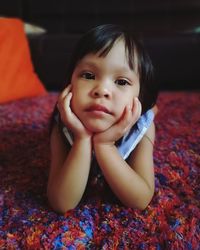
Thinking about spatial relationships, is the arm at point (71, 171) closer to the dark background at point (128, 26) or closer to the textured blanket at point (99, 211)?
the textured blanket at point (99, 211)

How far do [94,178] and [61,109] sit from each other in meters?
0.19

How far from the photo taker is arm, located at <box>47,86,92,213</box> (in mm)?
600

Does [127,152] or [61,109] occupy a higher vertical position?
[61,109]

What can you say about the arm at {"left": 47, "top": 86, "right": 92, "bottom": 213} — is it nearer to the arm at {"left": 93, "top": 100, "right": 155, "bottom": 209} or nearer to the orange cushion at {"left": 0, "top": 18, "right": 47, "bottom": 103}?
the arm at {"left": 93, "top": 100, "right": 155, "bottom": 209}

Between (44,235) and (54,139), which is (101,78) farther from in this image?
(44,235)

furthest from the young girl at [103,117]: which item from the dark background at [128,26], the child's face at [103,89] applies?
the dark background at [128,26]

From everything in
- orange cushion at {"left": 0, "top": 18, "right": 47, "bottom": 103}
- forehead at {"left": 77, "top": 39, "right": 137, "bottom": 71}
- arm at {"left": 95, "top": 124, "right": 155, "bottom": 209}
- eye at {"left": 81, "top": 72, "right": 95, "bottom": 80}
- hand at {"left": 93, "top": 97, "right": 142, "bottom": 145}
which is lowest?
orange cushion at {"left": 0, "top": 18, "right": 47, "bottom": 103}

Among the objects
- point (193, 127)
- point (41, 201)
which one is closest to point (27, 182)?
point (41, 201)

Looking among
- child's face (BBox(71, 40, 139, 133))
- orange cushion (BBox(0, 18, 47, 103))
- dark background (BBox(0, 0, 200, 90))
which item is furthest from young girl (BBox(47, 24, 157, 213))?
dark background (BBox(0, 0, 200, 90))

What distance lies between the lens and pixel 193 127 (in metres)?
1.08

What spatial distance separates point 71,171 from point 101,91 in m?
0.16

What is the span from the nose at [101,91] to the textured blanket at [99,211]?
0.75 ft

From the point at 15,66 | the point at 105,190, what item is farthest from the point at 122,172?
the point at 15,66

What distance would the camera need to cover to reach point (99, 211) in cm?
64
